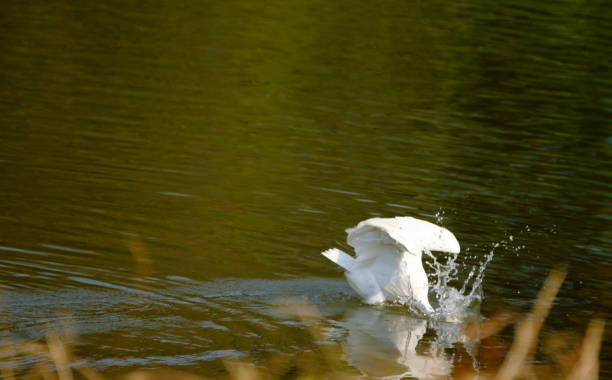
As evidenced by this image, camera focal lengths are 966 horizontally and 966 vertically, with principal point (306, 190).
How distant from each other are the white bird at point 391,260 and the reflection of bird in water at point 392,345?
0.17 metres

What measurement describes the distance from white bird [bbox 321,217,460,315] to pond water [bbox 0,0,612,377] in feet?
0.63

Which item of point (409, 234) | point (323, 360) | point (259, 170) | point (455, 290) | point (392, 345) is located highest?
point (259, 170)

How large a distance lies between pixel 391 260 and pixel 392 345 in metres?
0.84

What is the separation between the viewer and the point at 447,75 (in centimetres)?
1755

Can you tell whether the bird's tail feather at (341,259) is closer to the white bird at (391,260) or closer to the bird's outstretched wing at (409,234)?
the white bird at (391,260)

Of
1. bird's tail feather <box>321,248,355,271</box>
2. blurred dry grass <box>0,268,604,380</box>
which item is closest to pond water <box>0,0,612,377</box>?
blurred dry grass <box>0,268,604,380</box>

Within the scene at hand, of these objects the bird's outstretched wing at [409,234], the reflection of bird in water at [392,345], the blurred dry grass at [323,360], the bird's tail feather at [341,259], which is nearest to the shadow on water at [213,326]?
the reflection of bird in water at [392,345]

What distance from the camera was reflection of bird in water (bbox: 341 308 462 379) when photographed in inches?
265

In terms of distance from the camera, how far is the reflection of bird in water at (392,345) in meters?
6.72

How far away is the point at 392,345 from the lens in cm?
721

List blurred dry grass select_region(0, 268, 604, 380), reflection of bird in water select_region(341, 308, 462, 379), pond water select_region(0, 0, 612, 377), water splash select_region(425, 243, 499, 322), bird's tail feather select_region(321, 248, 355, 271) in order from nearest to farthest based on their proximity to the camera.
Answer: blurred dry grass select_region(0, 268, 604, 380) < reflection of bird in water select_region(341, 308, 462, 379) < pond water select_region(0, 0, 612, 377) < bird's tail feather select_region(321, 248, 355, 271) < water splash select_region(425, 243, 499, 322)

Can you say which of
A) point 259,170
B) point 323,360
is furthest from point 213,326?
point 259,170

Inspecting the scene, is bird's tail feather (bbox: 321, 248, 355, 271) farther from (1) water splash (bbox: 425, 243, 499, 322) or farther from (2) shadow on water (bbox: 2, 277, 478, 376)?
(1) water splash (bbox: 425, 243, 499, 322)

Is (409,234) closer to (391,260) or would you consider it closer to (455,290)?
(391,260)
